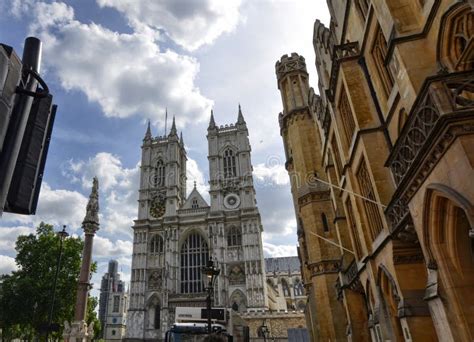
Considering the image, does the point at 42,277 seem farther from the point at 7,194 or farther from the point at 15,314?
the point at 7,194

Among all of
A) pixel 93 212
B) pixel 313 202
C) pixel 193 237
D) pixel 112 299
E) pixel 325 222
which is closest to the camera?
pixel 325 222

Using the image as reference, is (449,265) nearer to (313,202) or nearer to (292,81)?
(313,202)

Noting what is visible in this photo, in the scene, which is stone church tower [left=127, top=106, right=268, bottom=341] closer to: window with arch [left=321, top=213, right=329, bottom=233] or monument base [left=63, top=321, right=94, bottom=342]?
monument base [left=63, top=321, right=94, bottom=342]

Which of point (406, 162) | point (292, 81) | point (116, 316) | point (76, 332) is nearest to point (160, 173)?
point (76, 332)

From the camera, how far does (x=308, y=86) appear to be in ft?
73.0

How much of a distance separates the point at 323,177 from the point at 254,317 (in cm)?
3102

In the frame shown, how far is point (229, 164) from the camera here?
60.2 meters

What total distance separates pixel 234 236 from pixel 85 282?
103ft

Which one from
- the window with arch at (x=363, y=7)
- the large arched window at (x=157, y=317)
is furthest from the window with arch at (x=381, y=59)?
the large arched window at (x=157, y=317)

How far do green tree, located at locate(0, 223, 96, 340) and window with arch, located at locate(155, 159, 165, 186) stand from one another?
25.3 m

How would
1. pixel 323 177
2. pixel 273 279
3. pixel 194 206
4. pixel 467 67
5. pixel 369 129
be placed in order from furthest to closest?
pixel 273 279, pixel 194 206, pixel 323 177, pixel 369 129, pixel 467 67

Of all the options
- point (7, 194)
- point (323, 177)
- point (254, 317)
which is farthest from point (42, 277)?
point (7, 194)

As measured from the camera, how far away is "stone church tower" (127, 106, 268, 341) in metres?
48.5

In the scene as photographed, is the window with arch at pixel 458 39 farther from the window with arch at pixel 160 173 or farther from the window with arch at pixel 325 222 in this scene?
the window with arch at pixel 160 173
